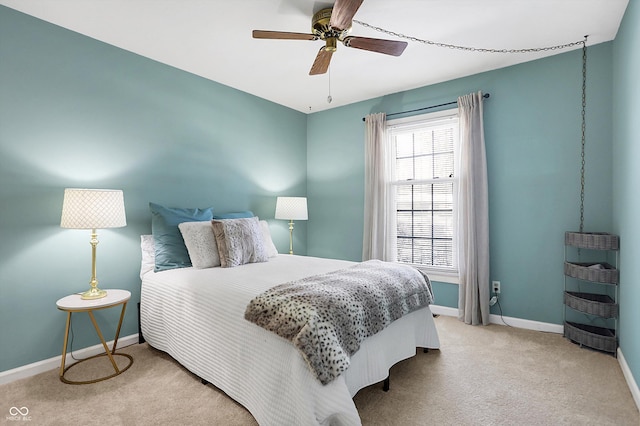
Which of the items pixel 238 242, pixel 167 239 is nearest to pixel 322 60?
pixel 238 242

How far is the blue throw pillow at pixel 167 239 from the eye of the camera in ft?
9.45

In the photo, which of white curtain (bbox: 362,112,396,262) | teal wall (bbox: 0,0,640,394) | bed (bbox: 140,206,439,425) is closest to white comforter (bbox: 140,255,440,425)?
bed (bbox: 140,206,439,425)

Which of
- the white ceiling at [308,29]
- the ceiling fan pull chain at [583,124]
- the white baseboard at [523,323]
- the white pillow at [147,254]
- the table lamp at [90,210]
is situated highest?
the white ceiling at [308,29]

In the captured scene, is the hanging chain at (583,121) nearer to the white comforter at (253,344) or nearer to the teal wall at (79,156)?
the white comforter at (253,344)

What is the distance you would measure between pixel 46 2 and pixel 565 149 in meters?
4.36

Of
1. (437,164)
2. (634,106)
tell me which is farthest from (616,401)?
(437,164)

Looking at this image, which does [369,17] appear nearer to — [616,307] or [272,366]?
[272,366]

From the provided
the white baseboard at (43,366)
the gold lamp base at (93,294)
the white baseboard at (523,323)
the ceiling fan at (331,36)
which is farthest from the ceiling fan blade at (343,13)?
the white baseboard at (43,366)

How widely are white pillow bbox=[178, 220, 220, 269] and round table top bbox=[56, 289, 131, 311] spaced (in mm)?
577

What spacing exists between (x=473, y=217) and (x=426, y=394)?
1.96 metres

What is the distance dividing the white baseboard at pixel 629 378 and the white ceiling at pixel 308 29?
2541 millimetres

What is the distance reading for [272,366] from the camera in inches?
67.1

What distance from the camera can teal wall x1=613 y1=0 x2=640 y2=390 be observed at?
6.74 ft

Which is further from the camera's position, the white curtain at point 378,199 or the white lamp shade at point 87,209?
the white curtain at point 378,199
